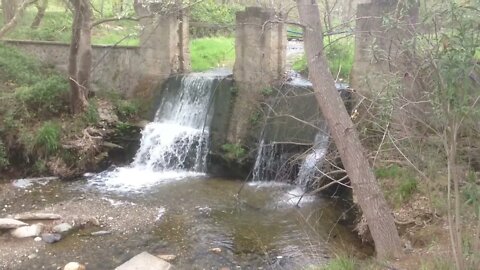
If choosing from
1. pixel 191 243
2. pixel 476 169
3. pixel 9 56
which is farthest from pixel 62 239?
pixel 9 56

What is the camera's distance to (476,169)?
6105 millimetres

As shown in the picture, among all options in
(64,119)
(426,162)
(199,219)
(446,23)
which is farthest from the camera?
(64,119)

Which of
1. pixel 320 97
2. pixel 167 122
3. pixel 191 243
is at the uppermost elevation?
pixel 320 97

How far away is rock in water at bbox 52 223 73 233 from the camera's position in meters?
8.43

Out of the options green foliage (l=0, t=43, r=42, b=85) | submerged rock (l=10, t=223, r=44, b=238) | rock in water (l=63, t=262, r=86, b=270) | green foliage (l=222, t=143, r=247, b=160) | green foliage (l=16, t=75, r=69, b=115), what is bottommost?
rock in water (l=63, t=262, r=86, b=270)

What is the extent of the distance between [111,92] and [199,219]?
6019 millimetres

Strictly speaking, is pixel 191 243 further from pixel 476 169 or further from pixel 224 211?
pixel 476 169

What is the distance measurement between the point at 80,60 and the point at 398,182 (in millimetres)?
8019

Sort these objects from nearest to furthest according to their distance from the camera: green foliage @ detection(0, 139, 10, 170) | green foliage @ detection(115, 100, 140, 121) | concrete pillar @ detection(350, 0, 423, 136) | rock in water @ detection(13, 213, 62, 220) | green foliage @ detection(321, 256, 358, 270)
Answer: concrete pillar @ detection(350, 0, 423, 136) → green foliage @ detection(321, 256, 358, 270) → rock in water @ detection(13, 213, 62, 220) → green foliage @ detection(0, 139, 10, 170) → green foliage @ detection(115, 100, 140, 121)

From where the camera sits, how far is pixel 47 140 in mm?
11453

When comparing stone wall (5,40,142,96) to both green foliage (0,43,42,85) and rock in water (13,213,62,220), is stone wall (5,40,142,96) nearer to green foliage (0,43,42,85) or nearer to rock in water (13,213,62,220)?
green foliage (0,43,42,85)

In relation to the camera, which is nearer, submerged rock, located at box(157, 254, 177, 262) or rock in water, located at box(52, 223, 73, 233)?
submerged rock, located at box(157, 254, 177, 262)

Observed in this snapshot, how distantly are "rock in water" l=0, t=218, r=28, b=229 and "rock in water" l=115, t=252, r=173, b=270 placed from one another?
2.36 m

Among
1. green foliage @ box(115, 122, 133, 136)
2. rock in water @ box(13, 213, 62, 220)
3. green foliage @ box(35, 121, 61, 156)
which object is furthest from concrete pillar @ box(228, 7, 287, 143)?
rock in water @ box(13, 213, 62, 220)
